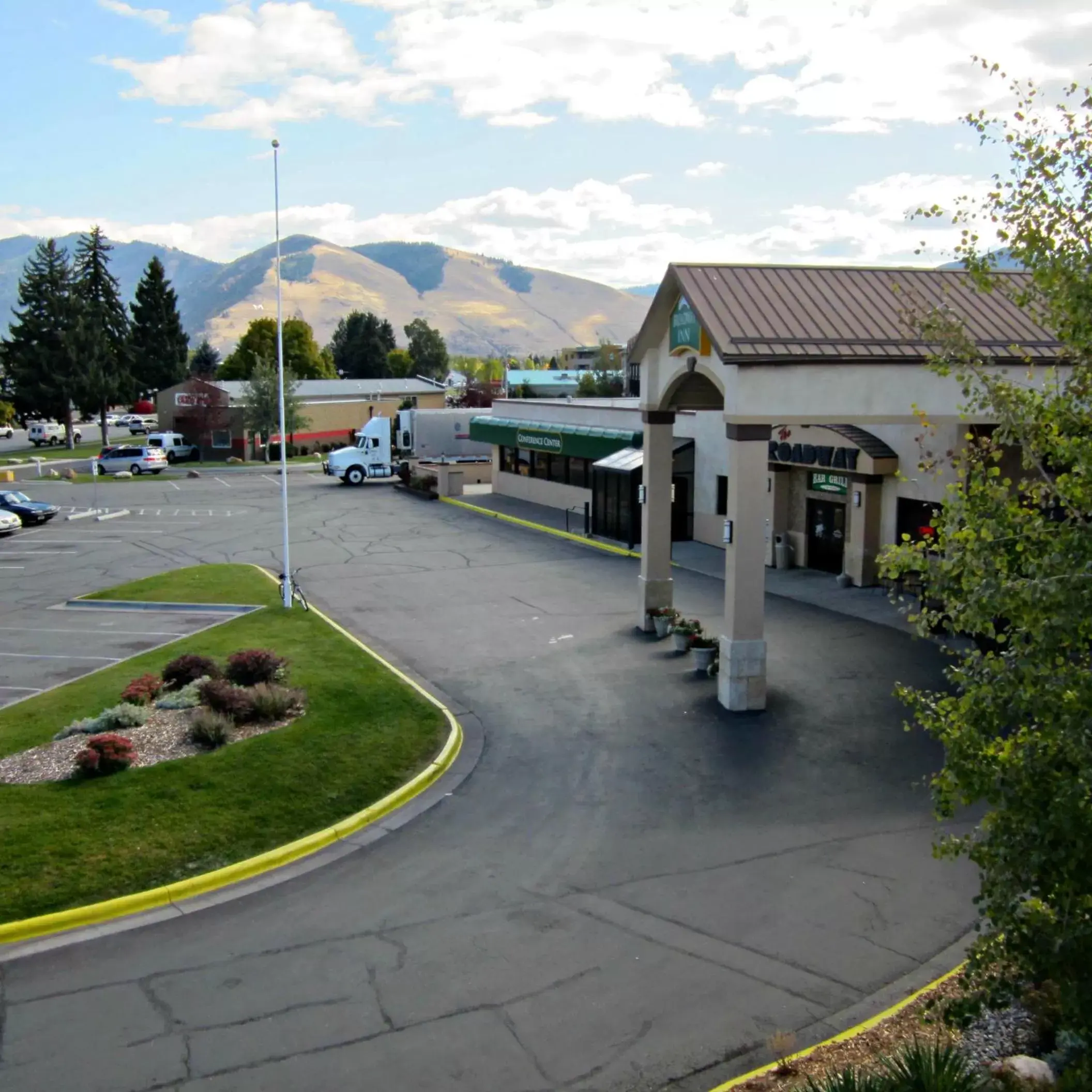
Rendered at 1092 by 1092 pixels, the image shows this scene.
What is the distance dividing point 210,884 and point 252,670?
644 cm

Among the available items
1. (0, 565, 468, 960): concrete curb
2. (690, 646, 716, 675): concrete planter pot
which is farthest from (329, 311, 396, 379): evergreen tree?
(0, 565, 468, 960): concrete curb

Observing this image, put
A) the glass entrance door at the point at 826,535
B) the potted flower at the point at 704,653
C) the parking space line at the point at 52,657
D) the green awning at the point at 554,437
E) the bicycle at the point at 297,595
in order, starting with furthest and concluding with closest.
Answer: the green awning at the point at 554,437, the glass entrance door at the point at 826,535, the bicycle at the point at 297,595, the parking space line at the point at 52,657, the potted flower at the point at 704,653

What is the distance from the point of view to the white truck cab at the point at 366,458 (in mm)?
57438

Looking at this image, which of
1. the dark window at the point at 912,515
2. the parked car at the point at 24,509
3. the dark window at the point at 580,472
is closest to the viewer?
the dark window at the point at 912,515

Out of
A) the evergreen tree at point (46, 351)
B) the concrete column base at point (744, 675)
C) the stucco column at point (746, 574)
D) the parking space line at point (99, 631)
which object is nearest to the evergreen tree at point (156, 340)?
the evergreen tree at point (46, 351)

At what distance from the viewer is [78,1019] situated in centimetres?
906

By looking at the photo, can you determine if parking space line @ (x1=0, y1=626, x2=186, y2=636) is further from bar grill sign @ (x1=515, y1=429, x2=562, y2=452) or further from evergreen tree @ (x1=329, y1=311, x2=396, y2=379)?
evergreen tree @ (x1=329, y1=311, x2=396, y2=379)

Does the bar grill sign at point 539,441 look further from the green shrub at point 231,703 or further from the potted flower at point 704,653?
the green shrub at point 231,703

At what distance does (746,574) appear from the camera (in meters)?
17.5

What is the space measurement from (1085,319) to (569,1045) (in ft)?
21.5

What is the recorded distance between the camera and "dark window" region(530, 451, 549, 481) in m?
46.2

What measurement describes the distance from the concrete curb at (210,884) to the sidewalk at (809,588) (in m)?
9.14

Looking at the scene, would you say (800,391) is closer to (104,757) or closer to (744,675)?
(744,675)

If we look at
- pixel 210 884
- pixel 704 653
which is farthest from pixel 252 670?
pixel 704 653
